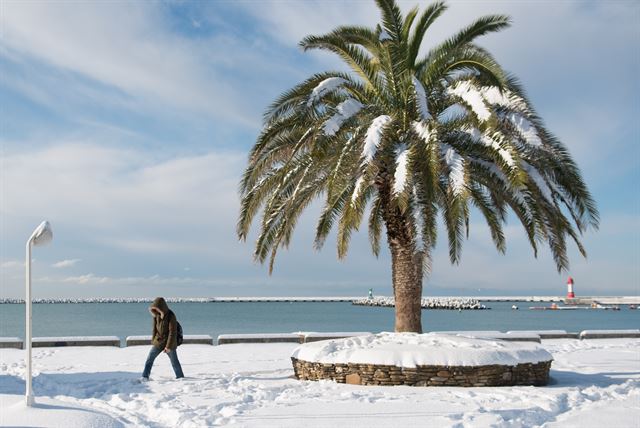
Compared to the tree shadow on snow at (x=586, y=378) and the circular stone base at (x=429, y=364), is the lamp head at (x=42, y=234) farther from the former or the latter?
the tree shadow on snow at (x=586, y=378)

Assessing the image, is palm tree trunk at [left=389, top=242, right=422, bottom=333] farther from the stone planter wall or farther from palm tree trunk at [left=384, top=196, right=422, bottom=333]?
the stone planter wall

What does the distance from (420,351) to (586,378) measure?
12.7 feet

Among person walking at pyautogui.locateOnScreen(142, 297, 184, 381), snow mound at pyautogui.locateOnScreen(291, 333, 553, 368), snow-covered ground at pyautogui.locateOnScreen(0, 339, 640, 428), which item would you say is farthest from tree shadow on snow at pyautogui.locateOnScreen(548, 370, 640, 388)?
person walking at pyautogui.locateOnScreen(142, 297, 184, 381)

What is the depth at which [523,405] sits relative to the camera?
377 inches

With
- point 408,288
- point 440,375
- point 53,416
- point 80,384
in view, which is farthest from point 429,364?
point 80,384

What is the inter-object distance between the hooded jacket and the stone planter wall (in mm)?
3123

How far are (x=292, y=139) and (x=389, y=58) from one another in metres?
2.78

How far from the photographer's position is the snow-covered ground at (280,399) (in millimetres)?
8500

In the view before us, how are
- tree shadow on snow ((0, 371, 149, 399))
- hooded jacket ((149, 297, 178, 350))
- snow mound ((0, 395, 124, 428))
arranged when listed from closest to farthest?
snow mound ((0, 395, 124, 428)) → tree shadow on snow ((0, 371, 149, 399)) → hooded jacket ((149, 297, 178, 350))

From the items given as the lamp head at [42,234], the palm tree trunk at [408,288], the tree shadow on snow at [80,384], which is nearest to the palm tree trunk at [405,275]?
the palm tree trunk at [408,288]

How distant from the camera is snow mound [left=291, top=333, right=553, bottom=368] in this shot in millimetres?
→ 11484

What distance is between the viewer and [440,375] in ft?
37.3

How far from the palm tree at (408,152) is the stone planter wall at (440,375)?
8.05 ft

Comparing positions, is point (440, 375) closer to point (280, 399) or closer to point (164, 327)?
point (280, 399)
